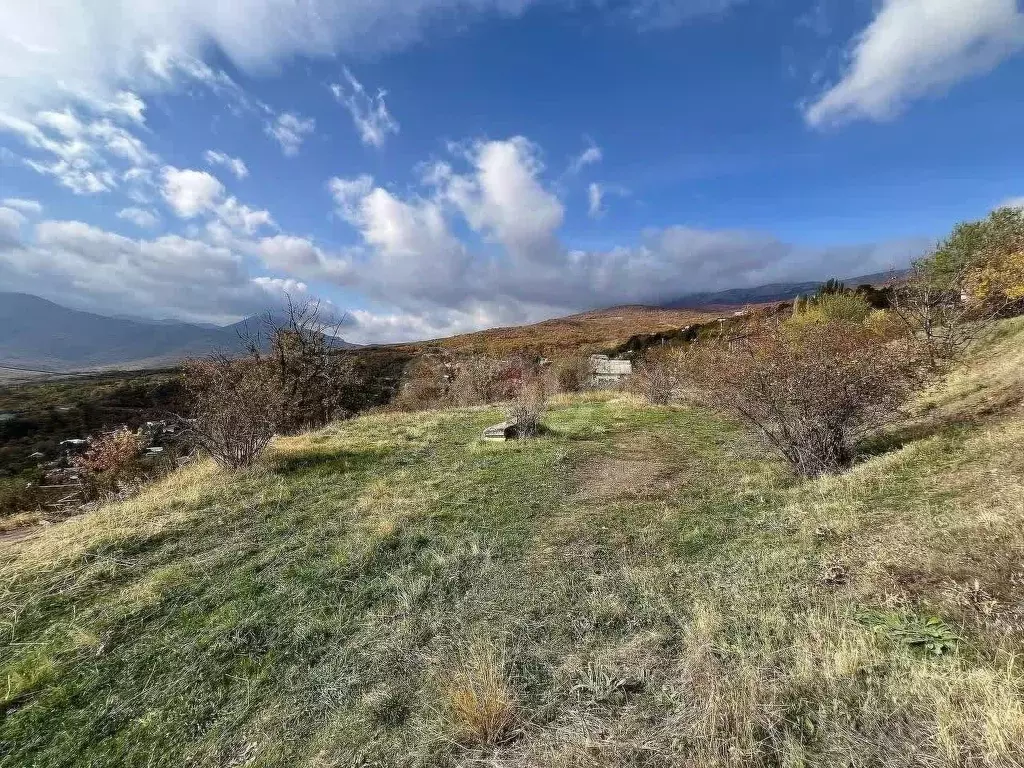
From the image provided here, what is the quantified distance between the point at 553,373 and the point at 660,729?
2217 centimetres

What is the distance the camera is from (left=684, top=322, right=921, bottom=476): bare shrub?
243 inches

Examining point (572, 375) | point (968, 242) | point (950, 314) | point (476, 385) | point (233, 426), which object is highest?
point (968, 242)

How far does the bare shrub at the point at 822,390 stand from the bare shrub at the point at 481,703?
213 inches

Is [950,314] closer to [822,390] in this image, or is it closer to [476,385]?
[822,390]

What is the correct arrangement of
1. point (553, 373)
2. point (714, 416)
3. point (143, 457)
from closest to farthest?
point (714, 416) → point (143, 457) → point (553, 373)

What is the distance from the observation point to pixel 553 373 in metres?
24.2

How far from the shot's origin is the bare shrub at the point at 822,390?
6.18 meters

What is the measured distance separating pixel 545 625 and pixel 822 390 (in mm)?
5186

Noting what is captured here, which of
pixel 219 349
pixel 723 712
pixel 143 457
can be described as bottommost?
pixel 143 457

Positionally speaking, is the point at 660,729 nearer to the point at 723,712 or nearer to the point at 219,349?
the point at 723,712

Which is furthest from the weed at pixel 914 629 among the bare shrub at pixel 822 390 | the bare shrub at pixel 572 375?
the bare shrub at pixel 572 375

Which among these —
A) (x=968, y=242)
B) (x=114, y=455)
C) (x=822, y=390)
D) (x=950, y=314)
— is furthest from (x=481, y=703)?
(x=968, y=242)

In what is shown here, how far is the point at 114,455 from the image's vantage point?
11.4 meters

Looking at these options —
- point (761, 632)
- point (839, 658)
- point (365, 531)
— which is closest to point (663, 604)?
point (761, 632)
